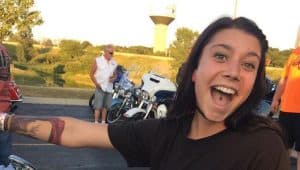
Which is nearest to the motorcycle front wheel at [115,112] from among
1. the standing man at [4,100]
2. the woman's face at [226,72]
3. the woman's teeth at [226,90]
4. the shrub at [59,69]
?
the standing man at [4,100]

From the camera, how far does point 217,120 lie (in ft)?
6.76

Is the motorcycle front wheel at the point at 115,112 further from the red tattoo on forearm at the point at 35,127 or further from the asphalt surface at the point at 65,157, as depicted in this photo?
the red tattoo on forearm at the point at 35,127

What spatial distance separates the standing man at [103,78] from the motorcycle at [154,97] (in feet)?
1.82

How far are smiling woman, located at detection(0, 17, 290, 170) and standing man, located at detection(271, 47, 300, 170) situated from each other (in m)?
3.78

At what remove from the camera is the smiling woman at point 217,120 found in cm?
201

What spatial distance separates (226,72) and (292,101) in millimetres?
4208

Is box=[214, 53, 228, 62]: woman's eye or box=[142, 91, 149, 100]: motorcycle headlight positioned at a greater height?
box=[214, 53, 228, 62]: woman's eye

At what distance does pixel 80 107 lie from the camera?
1593cm

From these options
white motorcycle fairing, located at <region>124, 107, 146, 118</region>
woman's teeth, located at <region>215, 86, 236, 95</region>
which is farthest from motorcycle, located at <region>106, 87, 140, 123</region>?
woman's teeth, located at <region>215, 86, 236, 95</region>

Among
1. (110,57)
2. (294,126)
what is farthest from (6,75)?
(110,57)

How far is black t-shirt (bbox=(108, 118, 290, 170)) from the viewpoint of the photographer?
2.00 m

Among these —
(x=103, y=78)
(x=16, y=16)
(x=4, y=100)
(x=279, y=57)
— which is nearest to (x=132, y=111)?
(x=103, y=78)

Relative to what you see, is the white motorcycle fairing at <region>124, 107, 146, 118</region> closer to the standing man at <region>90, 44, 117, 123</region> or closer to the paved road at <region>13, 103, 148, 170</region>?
the standing man at <region>90, 44, 117, 123</region>

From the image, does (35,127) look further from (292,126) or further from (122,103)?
(122,103)
